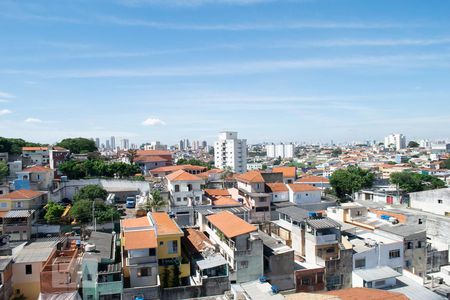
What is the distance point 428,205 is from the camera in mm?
38312

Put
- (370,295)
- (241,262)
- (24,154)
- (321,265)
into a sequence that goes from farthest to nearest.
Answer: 1. (24,154)
2. (321,265)
3. (241,262)
4. (370,295)

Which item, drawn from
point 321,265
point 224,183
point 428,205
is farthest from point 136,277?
point 428,205

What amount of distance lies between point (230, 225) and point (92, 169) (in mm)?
29490

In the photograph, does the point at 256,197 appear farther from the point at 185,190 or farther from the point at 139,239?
the point at 139,239

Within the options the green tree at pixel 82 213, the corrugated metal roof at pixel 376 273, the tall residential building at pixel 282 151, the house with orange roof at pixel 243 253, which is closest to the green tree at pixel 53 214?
the green tree at pixel 82 213

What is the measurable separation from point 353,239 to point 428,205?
677 inches

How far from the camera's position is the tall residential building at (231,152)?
278ft

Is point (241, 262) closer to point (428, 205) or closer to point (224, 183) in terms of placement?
point (224, 183)

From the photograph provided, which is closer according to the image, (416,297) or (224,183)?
(416,297)

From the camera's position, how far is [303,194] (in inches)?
1478

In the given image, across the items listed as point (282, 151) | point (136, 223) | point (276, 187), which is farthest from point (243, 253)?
point (282, 151)

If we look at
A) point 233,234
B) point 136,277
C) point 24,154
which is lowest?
point 136,277

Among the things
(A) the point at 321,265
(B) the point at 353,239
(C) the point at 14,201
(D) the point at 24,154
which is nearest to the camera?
(A) the point at 321,265

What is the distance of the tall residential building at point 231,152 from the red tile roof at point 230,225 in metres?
57.1
